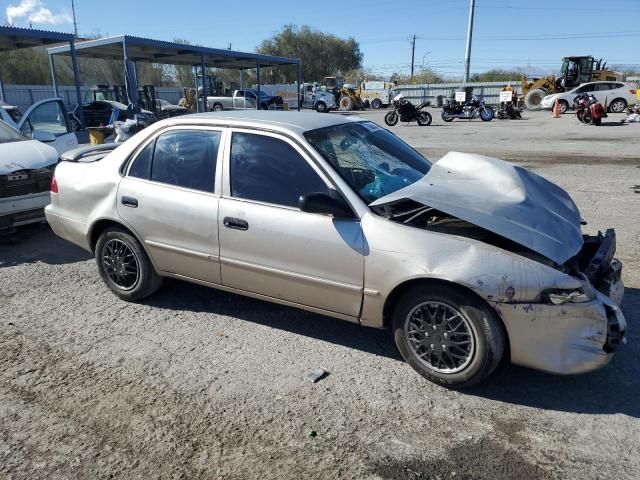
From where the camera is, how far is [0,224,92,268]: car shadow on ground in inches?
220

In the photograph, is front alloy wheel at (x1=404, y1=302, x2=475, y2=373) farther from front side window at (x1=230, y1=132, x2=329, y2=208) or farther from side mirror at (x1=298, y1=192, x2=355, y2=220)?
front side window at (x1=230, y1=132, x2=329, y2=208)

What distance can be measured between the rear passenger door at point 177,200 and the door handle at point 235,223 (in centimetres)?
11

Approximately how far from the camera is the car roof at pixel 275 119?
366 centimetres

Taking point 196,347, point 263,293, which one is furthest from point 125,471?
point 263,293

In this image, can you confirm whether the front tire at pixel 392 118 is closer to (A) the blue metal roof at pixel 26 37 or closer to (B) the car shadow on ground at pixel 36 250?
Result: (A) the blue metal roof at pixel 26 37

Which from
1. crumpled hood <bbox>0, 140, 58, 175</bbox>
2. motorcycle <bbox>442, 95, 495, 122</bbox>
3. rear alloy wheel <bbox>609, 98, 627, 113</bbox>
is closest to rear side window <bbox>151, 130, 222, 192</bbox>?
crumpled hood <bbox>0, 140, 58, 175</bbox>

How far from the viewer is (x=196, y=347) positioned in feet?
11.9

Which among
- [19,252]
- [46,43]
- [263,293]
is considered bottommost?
[19,252]

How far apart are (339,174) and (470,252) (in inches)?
41.1

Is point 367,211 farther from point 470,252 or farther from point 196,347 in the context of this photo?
point 196,347

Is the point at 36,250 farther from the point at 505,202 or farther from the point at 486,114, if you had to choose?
the point at 486,114

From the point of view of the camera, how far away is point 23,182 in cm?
595

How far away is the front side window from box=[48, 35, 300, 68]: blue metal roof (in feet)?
58.9

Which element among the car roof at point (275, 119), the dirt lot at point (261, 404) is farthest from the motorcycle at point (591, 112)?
the car roof at point (275, 119)
